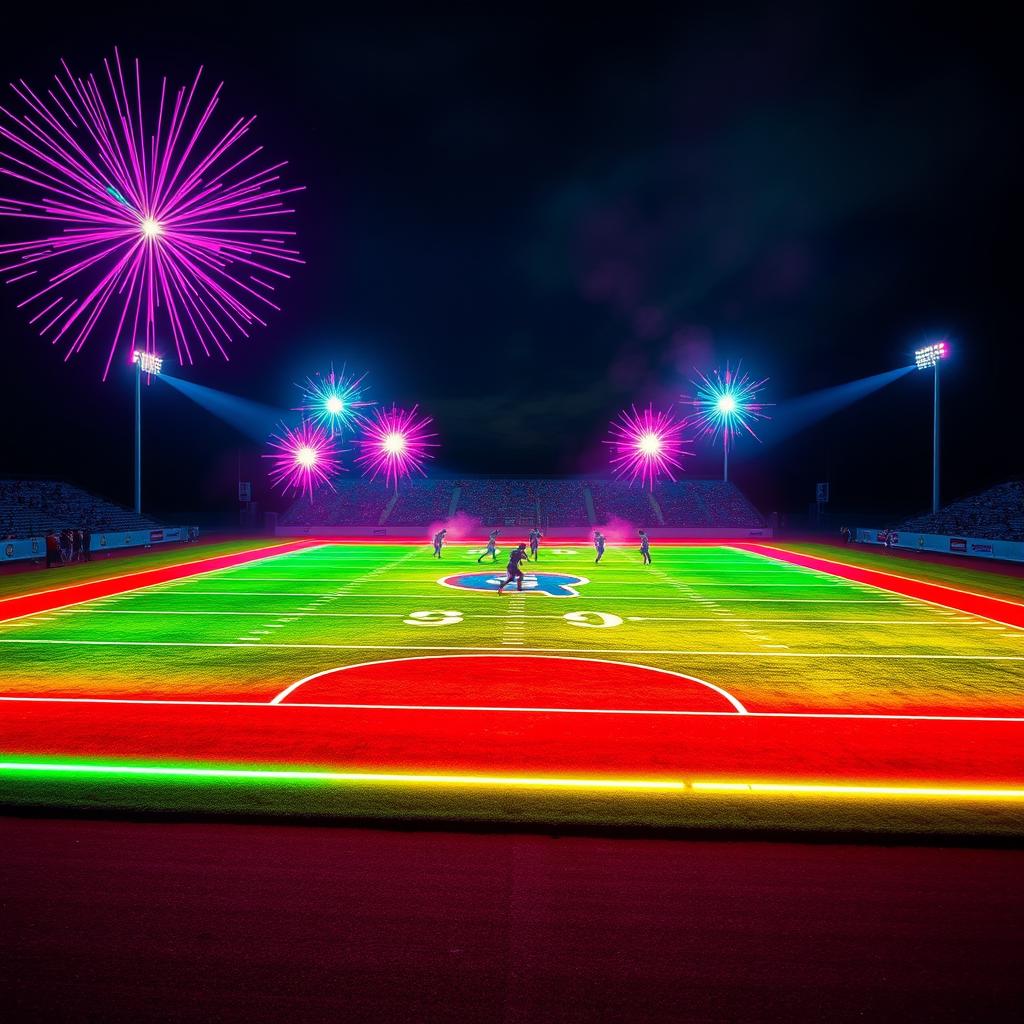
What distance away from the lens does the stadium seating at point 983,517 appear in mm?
37656

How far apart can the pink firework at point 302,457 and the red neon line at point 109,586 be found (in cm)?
2948

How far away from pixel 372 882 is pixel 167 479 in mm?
57096

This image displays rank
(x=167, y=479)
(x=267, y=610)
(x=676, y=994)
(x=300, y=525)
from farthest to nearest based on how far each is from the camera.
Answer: (x=167, y=479), (x=300, y=525), (x=267, y=610), (x=676, y=994)

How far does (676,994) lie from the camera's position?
3713 mm

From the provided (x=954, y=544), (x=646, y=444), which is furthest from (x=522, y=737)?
(x=646, y=444)

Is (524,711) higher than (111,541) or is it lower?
lower

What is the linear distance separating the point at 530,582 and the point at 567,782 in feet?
51.1

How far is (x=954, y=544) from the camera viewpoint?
33531 mm

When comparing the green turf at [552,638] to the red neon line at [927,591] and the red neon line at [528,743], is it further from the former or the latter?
the red neon line at [528,743]

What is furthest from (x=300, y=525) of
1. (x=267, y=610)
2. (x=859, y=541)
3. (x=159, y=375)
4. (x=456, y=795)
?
(x=456, y=795)

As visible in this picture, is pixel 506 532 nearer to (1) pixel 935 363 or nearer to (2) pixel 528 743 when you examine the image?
(1) pixel 935 363

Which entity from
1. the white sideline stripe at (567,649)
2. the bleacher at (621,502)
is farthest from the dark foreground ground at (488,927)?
the bleacher at (621,502)

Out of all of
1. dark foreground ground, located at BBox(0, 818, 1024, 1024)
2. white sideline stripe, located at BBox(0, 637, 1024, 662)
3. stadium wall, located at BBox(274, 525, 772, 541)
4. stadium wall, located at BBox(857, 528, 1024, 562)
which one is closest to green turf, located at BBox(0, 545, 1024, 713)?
white sideline stripe, located at BBox(0, 637, 1024, 662)

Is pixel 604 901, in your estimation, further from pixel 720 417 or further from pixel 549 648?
pixel 720 417
